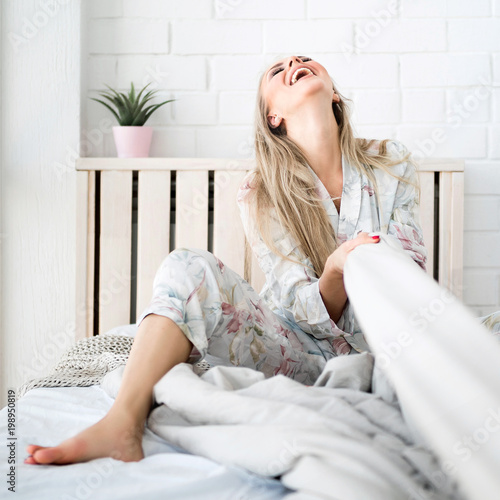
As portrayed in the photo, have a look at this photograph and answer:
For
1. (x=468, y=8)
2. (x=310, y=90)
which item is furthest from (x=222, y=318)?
(x=468, y=8)

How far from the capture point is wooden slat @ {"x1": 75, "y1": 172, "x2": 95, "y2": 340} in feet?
6.35

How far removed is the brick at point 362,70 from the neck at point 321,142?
21.7 inches

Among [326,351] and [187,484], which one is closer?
[187,484]

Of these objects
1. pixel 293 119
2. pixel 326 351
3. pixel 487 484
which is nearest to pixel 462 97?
pixel 293 119

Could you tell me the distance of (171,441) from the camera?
764mm

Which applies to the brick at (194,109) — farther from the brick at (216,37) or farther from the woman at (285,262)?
the woman at (285,262)

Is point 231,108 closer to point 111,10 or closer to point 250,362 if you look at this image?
point 111,10

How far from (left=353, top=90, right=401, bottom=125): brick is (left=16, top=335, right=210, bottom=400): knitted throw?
115 centimetres

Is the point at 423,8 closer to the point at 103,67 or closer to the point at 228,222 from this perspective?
the point at 228,222

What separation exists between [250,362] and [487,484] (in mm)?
621

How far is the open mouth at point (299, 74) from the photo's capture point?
1557mm

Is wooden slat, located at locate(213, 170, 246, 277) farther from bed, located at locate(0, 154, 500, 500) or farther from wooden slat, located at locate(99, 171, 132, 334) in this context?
bed, located at locate(0, 154, 500, 500)

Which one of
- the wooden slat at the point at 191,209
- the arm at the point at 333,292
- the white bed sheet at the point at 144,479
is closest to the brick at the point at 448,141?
the wooden slat at the point at 191,209

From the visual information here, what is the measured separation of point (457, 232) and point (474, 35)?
2.37 feet
